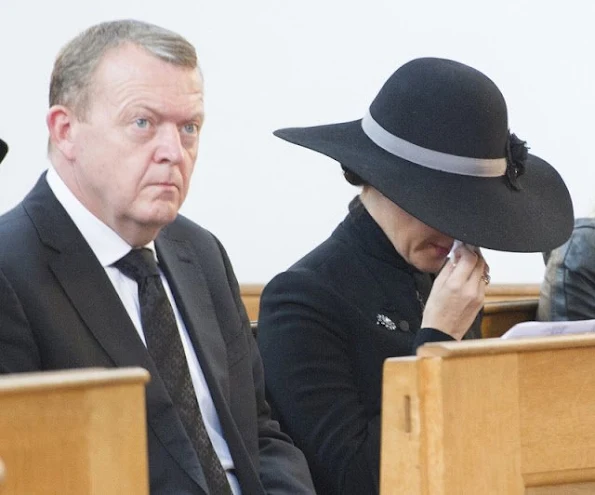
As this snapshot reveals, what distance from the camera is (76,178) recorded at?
6.47ft

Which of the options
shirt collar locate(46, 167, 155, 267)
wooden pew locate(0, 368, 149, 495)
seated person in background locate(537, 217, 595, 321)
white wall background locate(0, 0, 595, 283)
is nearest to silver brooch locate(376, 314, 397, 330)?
shirt collar locate(46, 167, 155, 267)

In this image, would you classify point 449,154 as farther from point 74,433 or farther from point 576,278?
point 74,433

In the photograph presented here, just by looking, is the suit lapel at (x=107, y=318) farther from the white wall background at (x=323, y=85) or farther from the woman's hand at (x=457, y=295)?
the white wall background at (x=323, y=85)

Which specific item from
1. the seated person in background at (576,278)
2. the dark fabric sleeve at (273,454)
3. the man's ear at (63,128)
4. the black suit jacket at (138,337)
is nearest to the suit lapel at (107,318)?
the black suit jacket at (138,337)

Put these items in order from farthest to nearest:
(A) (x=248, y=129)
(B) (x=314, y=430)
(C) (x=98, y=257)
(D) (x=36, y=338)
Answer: (A) (x=248, y=129)
(B) (x=314, y=430)
(C) (x=98, y=257)
(D) (x=36, y=338)

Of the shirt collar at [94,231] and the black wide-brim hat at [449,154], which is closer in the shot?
the shirt collar at [94,231]

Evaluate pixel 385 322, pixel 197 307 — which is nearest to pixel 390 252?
pixel 385 322

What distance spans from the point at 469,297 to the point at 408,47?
6.23ft

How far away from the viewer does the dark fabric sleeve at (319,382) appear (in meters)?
2.17

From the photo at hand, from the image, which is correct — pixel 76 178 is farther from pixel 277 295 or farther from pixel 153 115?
pixel 277 295

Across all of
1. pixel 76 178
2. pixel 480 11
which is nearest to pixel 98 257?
pixel 76 178

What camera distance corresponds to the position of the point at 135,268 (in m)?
1.97

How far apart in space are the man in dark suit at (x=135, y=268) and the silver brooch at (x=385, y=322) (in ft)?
0.97

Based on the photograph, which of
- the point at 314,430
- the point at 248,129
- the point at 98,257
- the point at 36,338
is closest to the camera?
the point at 36,338
